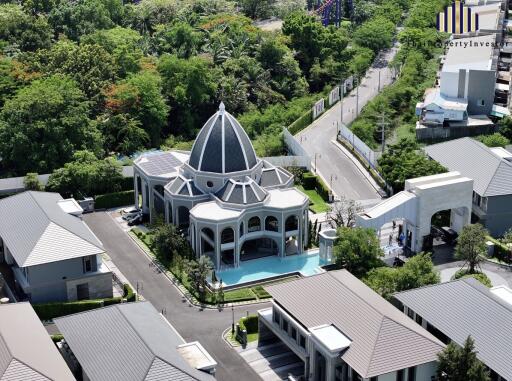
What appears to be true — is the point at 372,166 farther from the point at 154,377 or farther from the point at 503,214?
the point at 154,377

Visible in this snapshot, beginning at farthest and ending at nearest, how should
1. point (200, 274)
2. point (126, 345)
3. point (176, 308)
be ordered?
point (200, 274) < point (176, 308) < point (126, 345)

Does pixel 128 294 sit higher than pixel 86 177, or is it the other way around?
pixel 86 177

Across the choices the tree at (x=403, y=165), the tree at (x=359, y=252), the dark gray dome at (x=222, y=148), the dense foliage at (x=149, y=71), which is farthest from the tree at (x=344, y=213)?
the dense foliage at (x=149, y=71)

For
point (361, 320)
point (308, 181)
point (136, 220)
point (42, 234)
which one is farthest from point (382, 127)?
point (361, 320)

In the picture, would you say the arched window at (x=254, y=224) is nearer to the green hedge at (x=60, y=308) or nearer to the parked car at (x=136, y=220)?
the parked car at (x=136, y=220)

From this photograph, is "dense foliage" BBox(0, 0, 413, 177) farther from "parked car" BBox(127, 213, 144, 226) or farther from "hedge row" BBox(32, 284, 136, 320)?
"hedge row" BBox(32, 284, 136, 320)

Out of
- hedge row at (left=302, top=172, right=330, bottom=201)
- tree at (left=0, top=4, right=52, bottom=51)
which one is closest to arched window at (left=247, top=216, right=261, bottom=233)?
hedge row at (left=302, top=172, right=330, bottom=201)

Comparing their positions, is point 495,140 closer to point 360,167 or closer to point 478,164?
point 360,167
